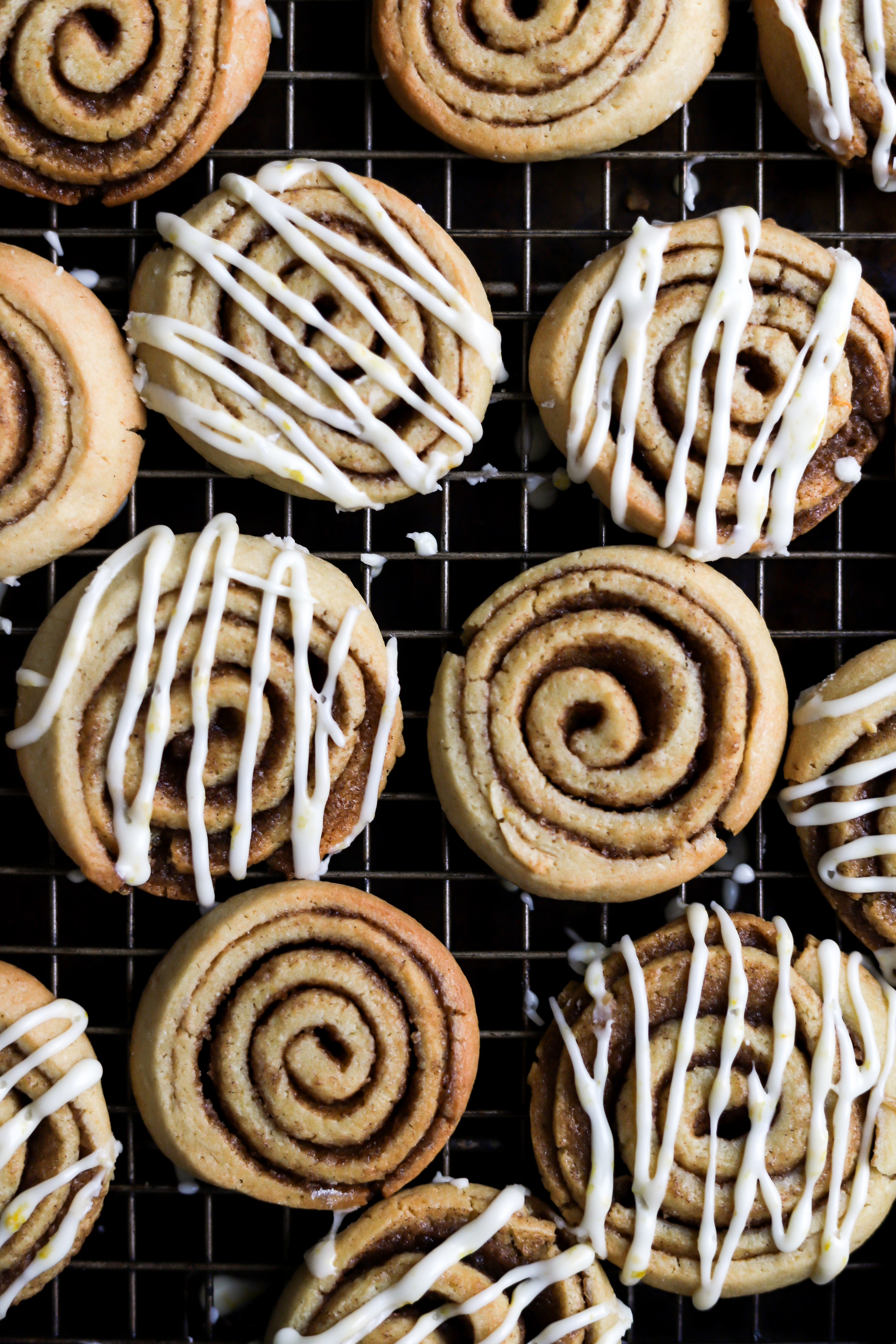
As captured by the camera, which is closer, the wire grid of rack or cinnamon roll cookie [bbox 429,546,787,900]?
cinnamon roll cookie [bbox 429,546,787,900]

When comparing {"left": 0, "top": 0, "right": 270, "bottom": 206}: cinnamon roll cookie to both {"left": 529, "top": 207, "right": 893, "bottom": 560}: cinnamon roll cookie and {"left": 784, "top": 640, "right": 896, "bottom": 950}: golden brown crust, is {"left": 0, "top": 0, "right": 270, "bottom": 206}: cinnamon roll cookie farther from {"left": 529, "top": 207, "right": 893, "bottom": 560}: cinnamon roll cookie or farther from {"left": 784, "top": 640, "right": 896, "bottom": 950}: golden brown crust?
{"left": 784, "top": 640, "right": 896, "bottom": 950}: golden brown crust

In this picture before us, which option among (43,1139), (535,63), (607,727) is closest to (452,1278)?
(43,1139)

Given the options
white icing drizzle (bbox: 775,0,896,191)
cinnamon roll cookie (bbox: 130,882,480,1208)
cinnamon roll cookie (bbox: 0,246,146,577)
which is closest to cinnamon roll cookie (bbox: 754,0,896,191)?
white icing drizzle (bbox: 775,0,896,191)

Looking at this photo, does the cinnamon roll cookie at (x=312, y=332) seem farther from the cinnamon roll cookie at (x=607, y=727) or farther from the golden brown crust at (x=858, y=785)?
the golden brown crust at (x=858, y=785)

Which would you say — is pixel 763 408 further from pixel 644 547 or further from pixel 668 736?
pixel 668 736

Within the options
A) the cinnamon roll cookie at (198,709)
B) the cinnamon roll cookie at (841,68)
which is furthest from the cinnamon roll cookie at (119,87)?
the cinnamon roll cookie at (841,68)

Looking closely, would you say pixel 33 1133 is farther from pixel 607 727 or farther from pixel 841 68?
pixel 841 68
